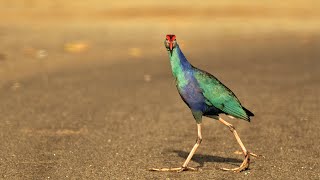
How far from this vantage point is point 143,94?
13992 mm

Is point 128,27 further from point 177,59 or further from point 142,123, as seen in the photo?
point 177,59

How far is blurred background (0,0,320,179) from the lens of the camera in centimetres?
870

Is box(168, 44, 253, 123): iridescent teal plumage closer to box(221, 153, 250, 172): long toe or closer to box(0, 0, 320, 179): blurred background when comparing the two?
box(221, 153, 250, 172): long toe

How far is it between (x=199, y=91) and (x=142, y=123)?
11.6ft

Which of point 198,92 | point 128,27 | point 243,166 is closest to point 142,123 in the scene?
point 243,166

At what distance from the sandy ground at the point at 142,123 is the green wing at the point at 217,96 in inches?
26.3

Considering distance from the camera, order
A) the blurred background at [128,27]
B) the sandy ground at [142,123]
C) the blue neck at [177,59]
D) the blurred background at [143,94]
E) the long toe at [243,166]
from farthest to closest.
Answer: the blurred background at [128,27] < the blurred background at [143,94] < the sandy ground at [142,123] < the long toe at [243,166] < the blue neck at [177,59]

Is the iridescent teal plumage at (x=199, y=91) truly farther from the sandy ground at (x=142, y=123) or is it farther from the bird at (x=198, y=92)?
the sandy ground at (x=142, y=123)

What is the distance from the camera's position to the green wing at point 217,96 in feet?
25.7

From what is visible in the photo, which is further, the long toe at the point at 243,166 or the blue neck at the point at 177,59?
the long toe at the point at 243,166

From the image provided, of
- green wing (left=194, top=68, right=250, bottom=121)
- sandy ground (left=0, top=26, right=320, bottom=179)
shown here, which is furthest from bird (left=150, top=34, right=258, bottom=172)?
sandy ground (left=0, top=26, right=320, bottom=179)

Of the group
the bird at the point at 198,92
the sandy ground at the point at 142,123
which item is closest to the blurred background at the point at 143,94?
the sandy ground at the point at 142,123

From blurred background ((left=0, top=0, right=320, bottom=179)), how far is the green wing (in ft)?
2.22

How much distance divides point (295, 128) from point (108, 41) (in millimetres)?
13737
